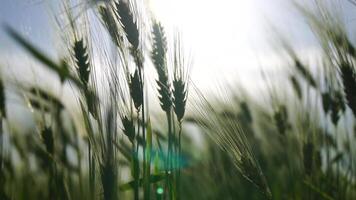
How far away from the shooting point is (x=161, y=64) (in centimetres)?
133

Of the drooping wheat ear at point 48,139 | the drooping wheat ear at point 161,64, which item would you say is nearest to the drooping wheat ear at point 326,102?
the drooping wheat ear at point 161,64

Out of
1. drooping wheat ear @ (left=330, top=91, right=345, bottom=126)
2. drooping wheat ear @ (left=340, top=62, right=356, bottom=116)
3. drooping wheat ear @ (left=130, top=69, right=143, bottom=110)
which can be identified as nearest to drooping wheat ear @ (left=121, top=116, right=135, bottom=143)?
drooping wheat ear @ (left=130, top=69, right=143, bottom=110)

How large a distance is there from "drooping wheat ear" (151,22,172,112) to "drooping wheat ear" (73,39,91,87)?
20 centimetres

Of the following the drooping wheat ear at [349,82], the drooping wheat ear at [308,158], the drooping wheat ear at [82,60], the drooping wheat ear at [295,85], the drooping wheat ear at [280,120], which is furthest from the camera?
the drooping wheat ear at [295,85]

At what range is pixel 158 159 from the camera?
57.2 inches

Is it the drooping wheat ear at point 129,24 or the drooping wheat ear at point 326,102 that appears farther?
the drooping wheat ear at point 326,102

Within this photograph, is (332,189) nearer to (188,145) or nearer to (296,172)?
(296,172)

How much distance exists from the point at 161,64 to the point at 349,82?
0.50m

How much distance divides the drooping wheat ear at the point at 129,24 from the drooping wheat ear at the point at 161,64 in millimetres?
101

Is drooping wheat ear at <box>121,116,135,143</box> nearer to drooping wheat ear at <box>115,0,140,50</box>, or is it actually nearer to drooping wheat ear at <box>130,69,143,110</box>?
drooping wheat ear at <box>130,69,143,110</box>

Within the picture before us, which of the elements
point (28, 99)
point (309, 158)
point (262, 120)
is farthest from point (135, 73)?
point (262, 120)

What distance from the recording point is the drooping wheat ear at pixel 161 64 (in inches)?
51.5

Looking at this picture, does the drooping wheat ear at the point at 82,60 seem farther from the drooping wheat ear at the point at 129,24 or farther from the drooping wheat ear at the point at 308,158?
the drooping wheat ear at the point at 308,158

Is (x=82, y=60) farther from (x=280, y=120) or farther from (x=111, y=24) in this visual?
(x=280, y=120)
